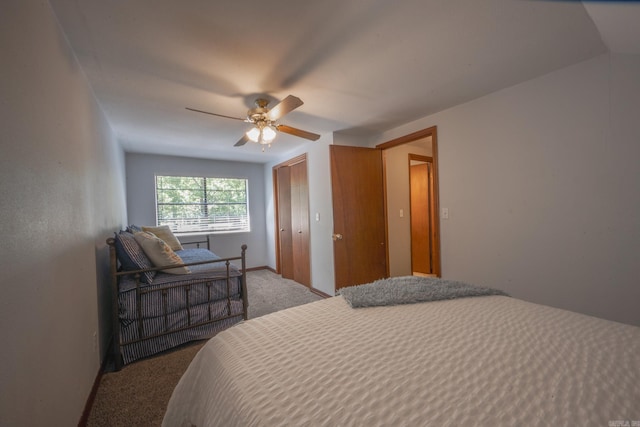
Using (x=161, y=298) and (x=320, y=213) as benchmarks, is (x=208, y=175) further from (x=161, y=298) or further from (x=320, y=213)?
(x=161, y=298)

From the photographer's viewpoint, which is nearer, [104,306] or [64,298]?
[64,298]

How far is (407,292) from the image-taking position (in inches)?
61.9

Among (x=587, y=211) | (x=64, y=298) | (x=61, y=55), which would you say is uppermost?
(x=61, y=55)

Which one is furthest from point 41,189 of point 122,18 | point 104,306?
point 104,306

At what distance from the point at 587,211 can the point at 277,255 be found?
13.8ft

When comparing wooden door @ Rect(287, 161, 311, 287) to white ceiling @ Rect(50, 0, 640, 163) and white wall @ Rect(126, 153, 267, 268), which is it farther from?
white ceiling @ Rect(50, 0, 640, 163)

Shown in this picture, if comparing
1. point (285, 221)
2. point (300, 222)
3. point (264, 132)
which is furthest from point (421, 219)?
point (264, 132)

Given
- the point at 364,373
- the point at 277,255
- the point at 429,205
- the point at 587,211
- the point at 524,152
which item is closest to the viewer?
the point at 364,373

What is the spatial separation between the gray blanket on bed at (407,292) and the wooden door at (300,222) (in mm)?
2465

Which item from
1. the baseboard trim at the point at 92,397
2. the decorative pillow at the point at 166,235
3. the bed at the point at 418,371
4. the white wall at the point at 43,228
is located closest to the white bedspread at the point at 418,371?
the bed at the point at 418,371

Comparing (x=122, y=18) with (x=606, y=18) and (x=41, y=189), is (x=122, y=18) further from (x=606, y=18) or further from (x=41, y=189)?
(x=606, y=18)

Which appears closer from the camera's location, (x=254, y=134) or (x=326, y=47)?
(x=326, y=47)

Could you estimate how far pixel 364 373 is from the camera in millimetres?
940

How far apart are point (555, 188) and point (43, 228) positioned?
3.14m
